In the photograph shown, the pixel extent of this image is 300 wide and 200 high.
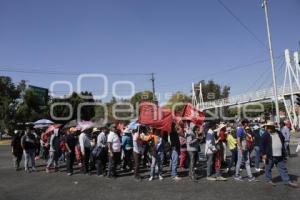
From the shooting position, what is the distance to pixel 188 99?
79.5 m

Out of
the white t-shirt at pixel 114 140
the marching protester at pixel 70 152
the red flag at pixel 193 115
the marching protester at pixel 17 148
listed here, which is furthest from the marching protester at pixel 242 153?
the marching protester at pixel 17 148

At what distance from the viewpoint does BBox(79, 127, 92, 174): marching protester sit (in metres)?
13.5

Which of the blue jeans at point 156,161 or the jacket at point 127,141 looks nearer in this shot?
the blue jeans at point 156,161

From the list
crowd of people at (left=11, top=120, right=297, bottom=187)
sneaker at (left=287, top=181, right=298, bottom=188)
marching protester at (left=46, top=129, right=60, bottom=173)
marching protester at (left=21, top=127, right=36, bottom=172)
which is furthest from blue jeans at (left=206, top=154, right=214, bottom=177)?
marching protester at (left=21, top=127, right=36, bottom=172)

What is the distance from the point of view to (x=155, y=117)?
40.9ft

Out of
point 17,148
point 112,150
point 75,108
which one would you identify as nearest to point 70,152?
point 112,150

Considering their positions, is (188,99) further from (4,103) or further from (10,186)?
(10,186)

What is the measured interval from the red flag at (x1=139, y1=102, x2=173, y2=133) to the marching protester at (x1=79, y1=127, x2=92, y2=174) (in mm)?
2453

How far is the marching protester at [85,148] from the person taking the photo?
13.5 meters

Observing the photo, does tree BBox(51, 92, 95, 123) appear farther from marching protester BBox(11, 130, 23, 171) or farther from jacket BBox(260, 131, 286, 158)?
jacket BBox(260, 131, 286, 158)

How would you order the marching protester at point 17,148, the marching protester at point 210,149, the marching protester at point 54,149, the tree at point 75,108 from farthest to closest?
the tree at point 75,108
the marching protester at point 17,148
the marching protester at point 54,149
the marching protester at point 210,149

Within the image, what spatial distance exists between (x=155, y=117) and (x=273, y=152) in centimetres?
392

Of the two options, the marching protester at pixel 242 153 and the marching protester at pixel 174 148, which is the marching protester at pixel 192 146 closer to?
the marching protester at pixel 174 148

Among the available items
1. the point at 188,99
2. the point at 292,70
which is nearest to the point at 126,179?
the point at 292,70
